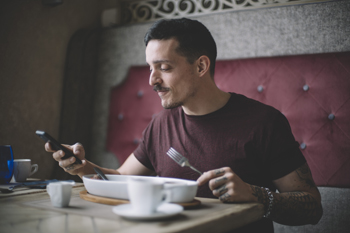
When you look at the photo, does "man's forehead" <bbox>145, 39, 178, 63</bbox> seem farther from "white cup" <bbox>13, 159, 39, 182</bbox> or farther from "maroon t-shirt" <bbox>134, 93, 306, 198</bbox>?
"white cup" <bbox>13, 159, 39, 182</bbox>

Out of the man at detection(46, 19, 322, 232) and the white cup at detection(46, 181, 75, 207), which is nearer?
the white cup at detection(46, 181, 75, 207)

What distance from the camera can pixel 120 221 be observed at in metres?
0.62

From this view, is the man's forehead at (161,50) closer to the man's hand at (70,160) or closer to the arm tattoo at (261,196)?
the man's hand at (70,160)

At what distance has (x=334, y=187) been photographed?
1.34 m

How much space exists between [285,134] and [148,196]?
677 millimetres

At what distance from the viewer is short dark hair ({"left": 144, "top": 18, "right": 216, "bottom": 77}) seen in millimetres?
1268

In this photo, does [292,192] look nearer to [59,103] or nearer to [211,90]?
[211,90]

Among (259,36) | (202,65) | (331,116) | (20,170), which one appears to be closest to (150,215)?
(20,170)

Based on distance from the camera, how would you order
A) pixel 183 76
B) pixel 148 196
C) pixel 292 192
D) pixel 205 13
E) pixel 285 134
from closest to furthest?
pixel 148 196
pixel 292 192
pixel 285 134
pixel 183 76
pixel 205 13

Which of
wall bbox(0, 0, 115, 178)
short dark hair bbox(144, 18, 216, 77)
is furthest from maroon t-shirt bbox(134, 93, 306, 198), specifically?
wall bbox(0, 0, 115, 178)

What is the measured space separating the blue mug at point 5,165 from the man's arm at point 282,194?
70 centimetres

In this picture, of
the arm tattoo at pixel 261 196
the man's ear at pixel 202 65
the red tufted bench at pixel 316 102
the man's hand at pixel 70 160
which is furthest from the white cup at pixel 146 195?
the red tufted bench at pixel 316 102

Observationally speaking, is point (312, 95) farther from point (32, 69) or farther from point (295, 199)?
point (32, 69)

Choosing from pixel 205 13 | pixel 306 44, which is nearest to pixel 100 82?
pixel 205 13
